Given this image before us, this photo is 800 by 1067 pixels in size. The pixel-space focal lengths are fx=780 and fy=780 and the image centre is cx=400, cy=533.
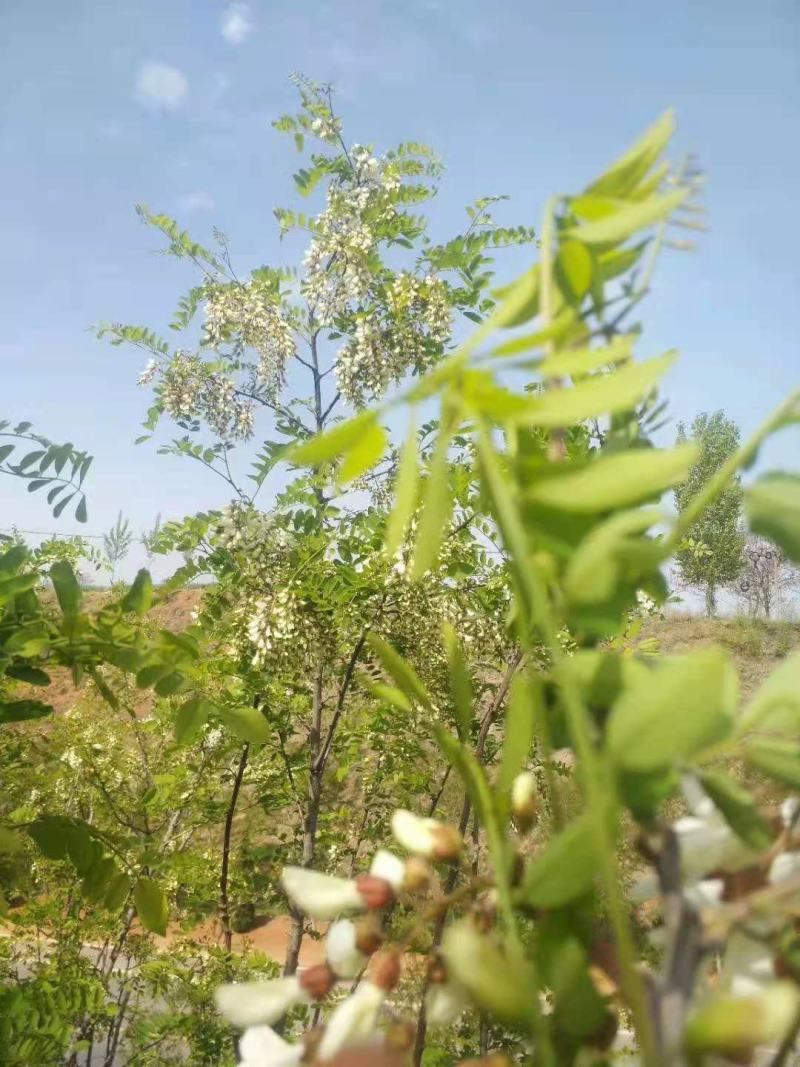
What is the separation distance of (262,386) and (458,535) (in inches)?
49.0

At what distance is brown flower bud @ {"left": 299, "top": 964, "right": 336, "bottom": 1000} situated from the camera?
245 mm

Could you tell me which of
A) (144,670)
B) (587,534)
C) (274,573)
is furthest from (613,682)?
(274,573)

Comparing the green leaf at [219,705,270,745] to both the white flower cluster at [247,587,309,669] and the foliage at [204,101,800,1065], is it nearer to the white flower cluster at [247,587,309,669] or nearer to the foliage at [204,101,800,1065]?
the foliage at [204,101,800,1065]

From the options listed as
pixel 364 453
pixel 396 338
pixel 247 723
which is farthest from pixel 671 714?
pixel 396 338

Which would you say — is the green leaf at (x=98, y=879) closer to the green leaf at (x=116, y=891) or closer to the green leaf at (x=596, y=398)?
the green leaf at (x=116, y=891)

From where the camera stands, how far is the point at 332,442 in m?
0.23

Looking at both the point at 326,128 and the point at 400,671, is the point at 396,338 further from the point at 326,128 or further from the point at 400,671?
the point at 400,671

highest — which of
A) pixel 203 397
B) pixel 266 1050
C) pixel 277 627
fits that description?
pixel 203 397

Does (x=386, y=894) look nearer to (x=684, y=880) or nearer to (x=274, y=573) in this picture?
(x=684, y=880)

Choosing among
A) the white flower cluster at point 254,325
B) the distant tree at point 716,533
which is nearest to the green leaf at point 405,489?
the white flower cluster at point 254,325

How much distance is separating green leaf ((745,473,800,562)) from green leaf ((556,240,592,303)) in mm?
84

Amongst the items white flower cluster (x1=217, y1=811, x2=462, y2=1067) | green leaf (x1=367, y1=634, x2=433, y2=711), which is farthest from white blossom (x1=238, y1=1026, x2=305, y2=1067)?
green leaf (x1=367, y1=634, x2=433, y2=711)

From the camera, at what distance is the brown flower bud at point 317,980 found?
0.24 m

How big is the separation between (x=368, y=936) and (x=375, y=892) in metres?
0.01
